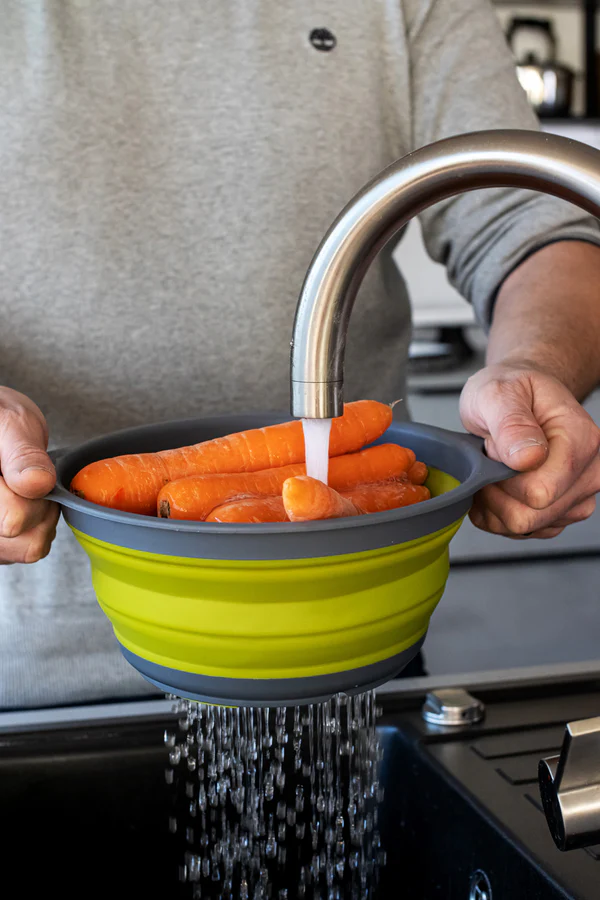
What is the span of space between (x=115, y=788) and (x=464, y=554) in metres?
1.95

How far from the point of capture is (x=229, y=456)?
74 cm

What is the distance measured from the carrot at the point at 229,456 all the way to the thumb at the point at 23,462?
6 cm

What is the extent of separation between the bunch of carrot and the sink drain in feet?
0.98

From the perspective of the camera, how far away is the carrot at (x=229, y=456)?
26.8 inches

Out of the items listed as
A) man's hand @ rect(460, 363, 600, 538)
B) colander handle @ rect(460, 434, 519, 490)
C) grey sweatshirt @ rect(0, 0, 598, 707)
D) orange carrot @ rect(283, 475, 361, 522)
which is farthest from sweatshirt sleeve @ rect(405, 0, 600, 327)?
orange carrot @ rect(283, 475, 361, 522)

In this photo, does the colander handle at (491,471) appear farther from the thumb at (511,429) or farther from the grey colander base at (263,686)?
the grey colander base at (263,686)

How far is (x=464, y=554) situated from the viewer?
8.77 ft

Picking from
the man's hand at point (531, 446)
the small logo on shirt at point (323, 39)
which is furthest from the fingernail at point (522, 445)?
the small logo on shirt at point (323, 39)

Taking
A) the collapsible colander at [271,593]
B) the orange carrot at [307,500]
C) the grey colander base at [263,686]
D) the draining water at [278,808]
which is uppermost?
the orange carrot at [307,500]

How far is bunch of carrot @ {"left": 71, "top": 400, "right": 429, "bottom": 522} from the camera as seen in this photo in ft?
2.20

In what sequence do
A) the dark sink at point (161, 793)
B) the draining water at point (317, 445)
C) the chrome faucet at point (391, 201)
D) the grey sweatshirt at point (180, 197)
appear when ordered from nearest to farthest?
the chrome faucet at point (391, 201), the draining water at point (317, 445), the dark sink at point (161, 793), the grey sweatshirt at point (180, 197)

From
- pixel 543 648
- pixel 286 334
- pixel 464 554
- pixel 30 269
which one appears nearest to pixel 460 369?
pixel 464 554

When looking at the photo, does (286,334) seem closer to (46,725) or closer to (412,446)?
(412,446)

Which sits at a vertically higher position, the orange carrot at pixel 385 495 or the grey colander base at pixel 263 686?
the orange carrot at pixel 385 495
